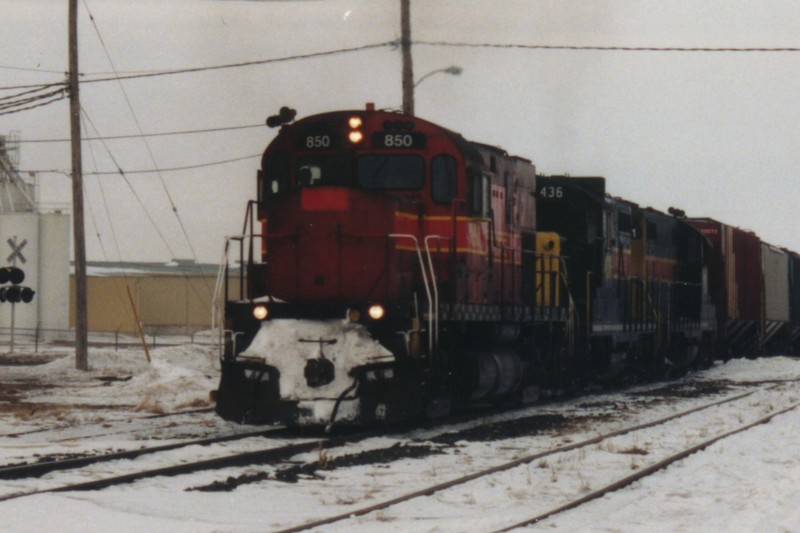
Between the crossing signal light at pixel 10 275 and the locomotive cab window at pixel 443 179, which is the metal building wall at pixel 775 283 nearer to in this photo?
the crossing signal light at pixel 10 275

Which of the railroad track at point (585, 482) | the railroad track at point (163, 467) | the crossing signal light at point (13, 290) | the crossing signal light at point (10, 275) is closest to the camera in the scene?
the railroad track at point (585, 482)

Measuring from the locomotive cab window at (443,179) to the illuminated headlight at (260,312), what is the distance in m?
2.61

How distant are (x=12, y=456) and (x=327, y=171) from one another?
16.5ft

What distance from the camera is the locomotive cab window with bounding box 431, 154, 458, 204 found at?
1443cm

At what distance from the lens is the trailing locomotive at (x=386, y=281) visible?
12914 mm

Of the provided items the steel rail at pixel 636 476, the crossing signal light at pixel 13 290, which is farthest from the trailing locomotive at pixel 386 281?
the crossing signal light at pixel 13 290

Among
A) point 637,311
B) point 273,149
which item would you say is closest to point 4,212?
point 637,311

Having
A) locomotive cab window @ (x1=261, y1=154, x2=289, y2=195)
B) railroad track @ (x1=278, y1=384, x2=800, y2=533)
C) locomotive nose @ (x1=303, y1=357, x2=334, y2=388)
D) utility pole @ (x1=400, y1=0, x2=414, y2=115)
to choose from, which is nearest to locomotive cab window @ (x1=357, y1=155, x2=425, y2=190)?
locomotive cab window @ (x1=261, y1=154, x2=289, y2=195)

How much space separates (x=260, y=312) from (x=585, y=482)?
15.6 feet

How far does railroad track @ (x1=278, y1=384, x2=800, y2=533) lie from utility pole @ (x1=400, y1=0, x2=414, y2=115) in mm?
10449

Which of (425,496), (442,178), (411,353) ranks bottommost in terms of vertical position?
(425,496)

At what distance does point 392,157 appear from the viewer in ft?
47.0

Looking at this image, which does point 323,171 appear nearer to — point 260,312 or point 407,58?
point 260,312

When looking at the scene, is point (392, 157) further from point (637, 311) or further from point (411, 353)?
point (637, 311)
